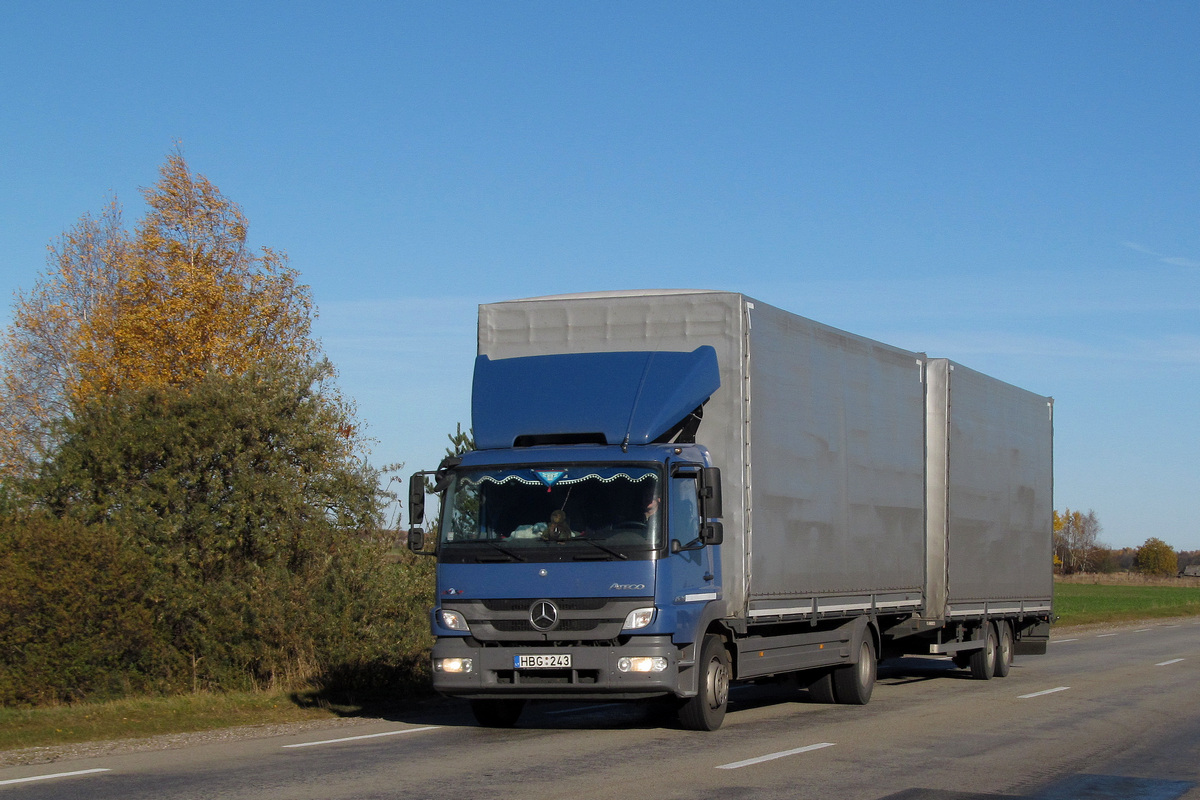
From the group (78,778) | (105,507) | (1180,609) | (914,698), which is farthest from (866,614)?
(1180,609)

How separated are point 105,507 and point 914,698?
41.6ft

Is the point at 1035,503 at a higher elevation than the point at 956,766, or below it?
higher

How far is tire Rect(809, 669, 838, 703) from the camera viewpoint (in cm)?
1556

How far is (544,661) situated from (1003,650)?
11.8 meters

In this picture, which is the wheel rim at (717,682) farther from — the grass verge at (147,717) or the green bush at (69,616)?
the green bush at (69,616)

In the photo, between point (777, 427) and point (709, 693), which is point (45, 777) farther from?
point (777, 427)

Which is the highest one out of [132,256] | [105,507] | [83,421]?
[132,256]

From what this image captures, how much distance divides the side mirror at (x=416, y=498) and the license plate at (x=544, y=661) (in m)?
1.63

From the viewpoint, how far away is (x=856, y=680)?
15.3 m

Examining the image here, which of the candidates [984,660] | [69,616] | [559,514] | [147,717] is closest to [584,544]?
[559,514]

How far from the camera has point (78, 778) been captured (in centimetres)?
945

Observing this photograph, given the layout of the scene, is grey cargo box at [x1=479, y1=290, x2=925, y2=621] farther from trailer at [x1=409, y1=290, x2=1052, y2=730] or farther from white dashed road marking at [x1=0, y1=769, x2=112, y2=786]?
white dashed road marking at [x1=0, y1=769, x2=112, y2=786]

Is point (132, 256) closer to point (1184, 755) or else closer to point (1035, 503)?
point (1035, 503)

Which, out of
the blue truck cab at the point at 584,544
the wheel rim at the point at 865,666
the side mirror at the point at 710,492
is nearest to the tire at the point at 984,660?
the wheel rim at the point at 865,666
